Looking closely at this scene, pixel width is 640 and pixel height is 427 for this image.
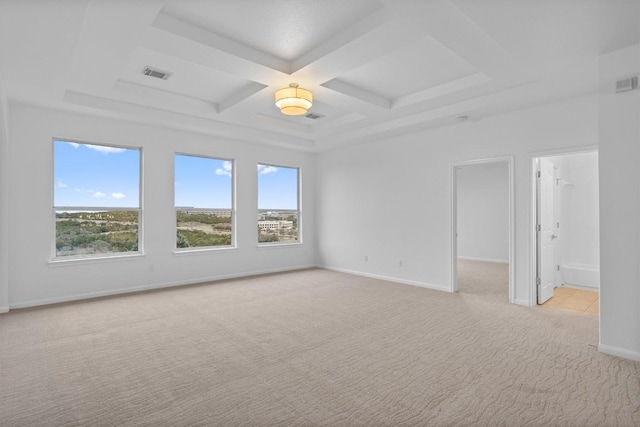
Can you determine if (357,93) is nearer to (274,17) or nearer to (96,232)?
(274,17)

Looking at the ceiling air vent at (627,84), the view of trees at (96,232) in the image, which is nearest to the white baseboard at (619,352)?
the ceiling air vent at (627,84)

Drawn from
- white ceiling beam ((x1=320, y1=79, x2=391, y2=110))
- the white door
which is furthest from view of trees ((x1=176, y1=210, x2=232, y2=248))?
the white door

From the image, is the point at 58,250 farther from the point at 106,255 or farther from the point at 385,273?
the point at 385,273

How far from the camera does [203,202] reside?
6211mm

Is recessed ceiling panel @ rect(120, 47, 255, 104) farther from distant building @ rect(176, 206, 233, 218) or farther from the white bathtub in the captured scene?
the white bathtub

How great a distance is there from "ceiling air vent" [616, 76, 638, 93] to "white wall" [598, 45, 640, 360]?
0.04 meters

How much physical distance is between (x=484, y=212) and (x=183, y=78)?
8.06 m

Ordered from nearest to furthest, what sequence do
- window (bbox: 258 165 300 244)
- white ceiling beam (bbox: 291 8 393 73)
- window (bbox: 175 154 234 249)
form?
white ceiling beam (bbox: 291 8 393 73) → window (bbox: 175 154 234 249) → window (bbox: 258 165 300 244)

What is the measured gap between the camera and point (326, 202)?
7.64 metres

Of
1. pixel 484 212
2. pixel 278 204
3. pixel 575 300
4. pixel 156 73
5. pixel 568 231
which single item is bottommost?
pixel 575 300

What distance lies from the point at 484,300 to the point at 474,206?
5.06 metres

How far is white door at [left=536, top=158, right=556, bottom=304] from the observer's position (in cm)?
462

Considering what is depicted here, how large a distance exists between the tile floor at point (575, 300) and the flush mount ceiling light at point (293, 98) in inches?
165

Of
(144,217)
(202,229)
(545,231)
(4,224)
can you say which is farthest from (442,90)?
(4,224)
